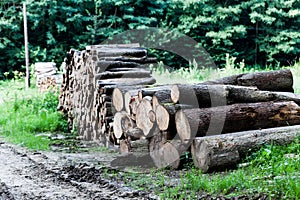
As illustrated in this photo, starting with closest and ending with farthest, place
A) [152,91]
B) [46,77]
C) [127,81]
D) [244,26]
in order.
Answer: [152,91], [127,81], [46,77], [244,26]

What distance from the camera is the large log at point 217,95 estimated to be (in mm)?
5340

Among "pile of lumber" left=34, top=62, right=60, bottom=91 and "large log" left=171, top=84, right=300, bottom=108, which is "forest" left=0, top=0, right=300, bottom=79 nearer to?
"pile of lumber" left=34, top=62, right=60, bottom=91

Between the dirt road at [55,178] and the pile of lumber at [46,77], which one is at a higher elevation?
the pile of lumber at [46,77]

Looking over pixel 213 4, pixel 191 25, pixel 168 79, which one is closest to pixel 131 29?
pixel 191 25

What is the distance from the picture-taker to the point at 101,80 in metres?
7.38

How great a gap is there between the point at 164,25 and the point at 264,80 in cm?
1414

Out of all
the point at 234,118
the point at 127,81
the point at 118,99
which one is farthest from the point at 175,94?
the point at 127,81

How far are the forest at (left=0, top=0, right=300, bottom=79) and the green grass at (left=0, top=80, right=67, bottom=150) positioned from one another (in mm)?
7541

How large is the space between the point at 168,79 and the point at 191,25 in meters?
8.04

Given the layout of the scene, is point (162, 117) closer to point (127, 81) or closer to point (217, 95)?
point (217, 95)

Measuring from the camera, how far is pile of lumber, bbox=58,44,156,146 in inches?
283

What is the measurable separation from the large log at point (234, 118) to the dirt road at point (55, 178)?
1087 mm

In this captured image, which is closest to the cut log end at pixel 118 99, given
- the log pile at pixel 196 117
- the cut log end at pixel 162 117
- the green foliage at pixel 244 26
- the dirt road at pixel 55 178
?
the log pile at pixel 196 117

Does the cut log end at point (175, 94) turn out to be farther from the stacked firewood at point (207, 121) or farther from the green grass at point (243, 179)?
the green grass at point (243, 179)
